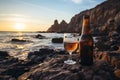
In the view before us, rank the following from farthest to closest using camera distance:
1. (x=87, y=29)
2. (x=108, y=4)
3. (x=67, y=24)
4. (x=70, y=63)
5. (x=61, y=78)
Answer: (x=67, y=24)
(x=108, y=4)
(x=70, y=63)
(x=87, y=29)
(x=61, y=78)

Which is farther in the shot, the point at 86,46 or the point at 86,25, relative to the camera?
the point at 86,46

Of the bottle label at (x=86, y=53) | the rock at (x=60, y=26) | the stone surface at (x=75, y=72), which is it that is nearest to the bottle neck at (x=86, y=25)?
the bottle label at (x=86, y=53)

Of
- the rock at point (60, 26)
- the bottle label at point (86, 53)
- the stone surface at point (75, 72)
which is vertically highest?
the rock at point (60, 26)

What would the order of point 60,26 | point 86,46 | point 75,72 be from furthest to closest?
point 60,26 → point 86,46 → point 75,72

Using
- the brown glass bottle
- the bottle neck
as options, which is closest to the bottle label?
the brown glass bottle

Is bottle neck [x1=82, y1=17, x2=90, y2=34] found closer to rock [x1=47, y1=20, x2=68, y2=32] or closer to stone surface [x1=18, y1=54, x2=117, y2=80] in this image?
stone surface [x1=18, y1=54, x2=117, y2=80]

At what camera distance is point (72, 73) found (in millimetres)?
2490

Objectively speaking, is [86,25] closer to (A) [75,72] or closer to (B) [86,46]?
(B) [86,46]

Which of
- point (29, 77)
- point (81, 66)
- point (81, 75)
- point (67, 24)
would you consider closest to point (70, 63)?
point (81, 66)

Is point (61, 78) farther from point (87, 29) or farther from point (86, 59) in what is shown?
point (87, 29)

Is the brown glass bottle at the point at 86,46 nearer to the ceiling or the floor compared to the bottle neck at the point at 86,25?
nearer to the floor

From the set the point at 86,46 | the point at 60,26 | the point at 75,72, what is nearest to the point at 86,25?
the point at 86,46

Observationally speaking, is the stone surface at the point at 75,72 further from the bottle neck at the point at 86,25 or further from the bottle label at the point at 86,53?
the bottle neck at the point at 86,25

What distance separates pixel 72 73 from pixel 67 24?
533ft
